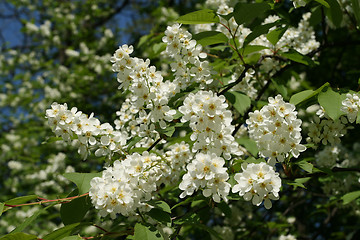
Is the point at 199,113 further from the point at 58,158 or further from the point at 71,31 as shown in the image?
the point at 71,31

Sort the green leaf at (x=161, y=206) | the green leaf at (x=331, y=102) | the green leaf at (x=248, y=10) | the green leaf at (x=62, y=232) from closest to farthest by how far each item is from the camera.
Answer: the green leaf at (x=62, y=232)
the green leaf at (x=331, y=102)
the green leaf at (x=161, y=206)
the green leaf at (x=248, y=10)

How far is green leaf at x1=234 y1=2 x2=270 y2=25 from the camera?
6.99ft

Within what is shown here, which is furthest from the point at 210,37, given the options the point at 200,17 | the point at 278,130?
the point at 278,130

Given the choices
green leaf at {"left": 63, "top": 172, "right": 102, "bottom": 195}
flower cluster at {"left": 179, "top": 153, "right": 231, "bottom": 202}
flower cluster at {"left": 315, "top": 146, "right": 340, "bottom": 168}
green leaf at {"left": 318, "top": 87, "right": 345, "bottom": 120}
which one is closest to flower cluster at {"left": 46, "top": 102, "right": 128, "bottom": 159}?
green leaf at {"left": 63, "top": 172, "right": 102, "bottom": 195}

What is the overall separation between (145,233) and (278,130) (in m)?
0.91

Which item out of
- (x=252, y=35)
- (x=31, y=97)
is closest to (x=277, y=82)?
(x=252, y=35)

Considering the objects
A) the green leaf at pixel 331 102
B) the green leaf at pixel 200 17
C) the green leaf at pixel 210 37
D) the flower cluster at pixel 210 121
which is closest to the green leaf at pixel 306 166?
the green leaf at pixel 331 102

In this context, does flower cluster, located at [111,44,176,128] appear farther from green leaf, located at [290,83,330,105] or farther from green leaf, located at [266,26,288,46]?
green leaf, located at [266,26,288,46]

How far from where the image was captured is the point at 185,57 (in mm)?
2480

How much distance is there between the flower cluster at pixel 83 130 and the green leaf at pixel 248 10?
1.10 meters

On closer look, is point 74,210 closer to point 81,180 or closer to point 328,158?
point 81,180

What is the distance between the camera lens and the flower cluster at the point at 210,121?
6.01 feet

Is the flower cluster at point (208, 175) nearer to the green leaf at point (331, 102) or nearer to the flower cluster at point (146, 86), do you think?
the flower cluster at point (146, 86)

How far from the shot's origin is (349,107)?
203 cm
